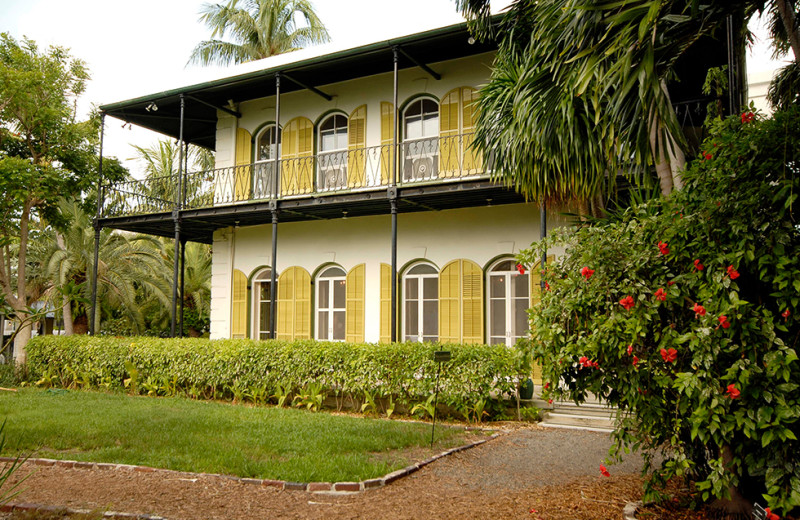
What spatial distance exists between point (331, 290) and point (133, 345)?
405cm

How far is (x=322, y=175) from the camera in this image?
12.9m

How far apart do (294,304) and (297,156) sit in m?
3.28

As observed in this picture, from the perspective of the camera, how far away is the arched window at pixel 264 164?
13328mm

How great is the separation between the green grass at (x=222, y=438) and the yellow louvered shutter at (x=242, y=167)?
18.7ft

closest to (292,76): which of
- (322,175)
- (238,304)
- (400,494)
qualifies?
(322,175)

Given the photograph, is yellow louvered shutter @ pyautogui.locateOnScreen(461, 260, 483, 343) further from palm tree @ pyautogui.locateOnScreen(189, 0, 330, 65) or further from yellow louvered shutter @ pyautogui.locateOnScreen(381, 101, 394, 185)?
palm tree @ pyautogui.locateOnScreen(189, 0, 330, 65)

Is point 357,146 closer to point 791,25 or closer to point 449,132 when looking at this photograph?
point 449,132

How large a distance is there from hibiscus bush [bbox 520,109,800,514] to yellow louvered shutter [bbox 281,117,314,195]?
9.33 m

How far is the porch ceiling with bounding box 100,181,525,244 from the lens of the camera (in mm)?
10195

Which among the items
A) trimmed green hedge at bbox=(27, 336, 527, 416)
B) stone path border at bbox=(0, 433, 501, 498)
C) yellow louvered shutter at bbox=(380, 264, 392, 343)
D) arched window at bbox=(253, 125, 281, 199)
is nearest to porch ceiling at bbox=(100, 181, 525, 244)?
arched window at bbox=(253, 125, 281, 199)

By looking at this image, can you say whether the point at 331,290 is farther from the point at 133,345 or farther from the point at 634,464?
the point at 634,464

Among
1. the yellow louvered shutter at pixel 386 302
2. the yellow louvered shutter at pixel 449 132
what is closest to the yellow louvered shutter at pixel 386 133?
the yellow louvered shutter at pixel 449 132

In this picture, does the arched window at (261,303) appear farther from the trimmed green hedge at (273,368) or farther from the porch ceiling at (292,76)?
the porch ceiling at (292,76)

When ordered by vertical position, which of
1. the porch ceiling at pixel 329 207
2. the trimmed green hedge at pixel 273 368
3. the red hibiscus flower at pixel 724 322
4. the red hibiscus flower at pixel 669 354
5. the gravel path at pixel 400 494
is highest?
the porch ceiling at pixel 329 207
